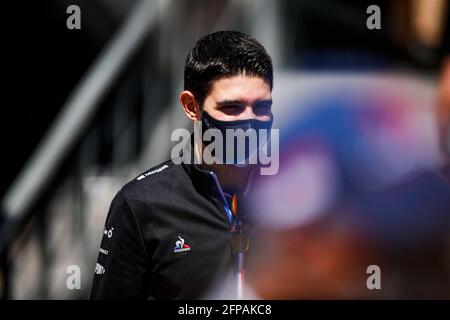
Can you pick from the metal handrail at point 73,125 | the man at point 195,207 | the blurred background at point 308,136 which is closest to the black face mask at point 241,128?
the man at point 195,207

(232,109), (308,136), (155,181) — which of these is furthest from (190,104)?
(308,136)

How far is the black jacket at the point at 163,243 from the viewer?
7.17 feet

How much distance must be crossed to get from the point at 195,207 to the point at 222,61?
1.70 feet

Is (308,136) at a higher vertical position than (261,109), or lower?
higher

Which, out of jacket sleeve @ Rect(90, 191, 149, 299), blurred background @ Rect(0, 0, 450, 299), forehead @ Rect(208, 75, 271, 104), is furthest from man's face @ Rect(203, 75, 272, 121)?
blurred background @ Rect(0, 0, 450, 299)

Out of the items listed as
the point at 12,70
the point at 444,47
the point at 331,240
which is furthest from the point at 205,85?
the point at 12,70

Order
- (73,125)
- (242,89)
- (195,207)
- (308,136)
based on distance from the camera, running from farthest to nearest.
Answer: (73,125) → (308,136) → (195,207) → (242,89)

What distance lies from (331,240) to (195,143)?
2283 mm

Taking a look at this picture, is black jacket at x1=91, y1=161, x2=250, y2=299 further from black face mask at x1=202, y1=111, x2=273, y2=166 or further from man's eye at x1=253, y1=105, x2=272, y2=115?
man's eye at x1=253, y1=105, x2=272, y2=115

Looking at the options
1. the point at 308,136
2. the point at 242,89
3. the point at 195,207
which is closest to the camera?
the point at 242,89

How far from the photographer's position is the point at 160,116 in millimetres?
5047

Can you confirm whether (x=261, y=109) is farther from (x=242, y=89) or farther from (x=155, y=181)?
(x=155, y=181)

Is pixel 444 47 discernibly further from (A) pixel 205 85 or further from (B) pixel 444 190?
(A) pixel 205 85

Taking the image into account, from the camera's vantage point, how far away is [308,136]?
15.0 feet
